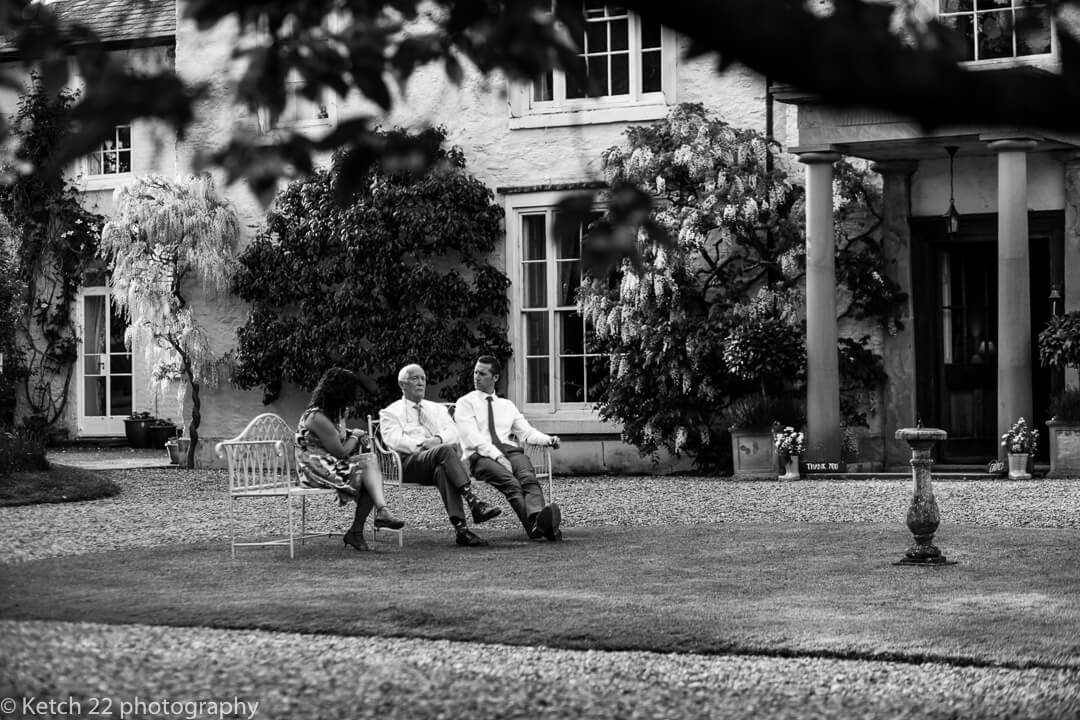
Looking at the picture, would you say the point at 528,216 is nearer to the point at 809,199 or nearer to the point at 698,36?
the point at 809,199

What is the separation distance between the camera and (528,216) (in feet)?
57.5

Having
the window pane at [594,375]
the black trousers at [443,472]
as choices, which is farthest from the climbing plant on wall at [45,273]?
the black trousers at [443,472]

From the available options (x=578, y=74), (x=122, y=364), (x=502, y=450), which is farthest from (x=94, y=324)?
(x=578, y=74)

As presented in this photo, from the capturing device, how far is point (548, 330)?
57.3 ft

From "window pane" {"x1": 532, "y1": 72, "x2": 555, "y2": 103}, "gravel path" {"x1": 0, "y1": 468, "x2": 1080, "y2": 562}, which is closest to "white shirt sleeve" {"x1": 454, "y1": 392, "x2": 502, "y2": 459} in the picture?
"gravel path" {"x1": 0, "y1": 468, "x2": 1080, "y2": 562}

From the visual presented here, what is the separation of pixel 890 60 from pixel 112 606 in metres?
5.35

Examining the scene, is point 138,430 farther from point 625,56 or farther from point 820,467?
point 820,467

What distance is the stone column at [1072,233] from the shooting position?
15.0 metres

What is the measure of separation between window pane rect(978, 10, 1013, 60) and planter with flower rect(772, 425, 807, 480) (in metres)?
3.84

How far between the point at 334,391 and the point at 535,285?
26.4 ft

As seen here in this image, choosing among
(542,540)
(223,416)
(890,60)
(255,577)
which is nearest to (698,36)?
(890,60)

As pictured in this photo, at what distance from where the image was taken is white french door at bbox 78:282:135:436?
22.6m

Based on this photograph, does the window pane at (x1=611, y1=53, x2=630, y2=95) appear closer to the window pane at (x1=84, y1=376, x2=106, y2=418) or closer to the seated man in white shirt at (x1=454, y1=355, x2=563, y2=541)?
the seated man in white shirt at (x1=454, y1=355, x2=563, y2=541)

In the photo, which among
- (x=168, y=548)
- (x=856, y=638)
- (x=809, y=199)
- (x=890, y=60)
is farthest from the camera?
(x=809, y=199)
